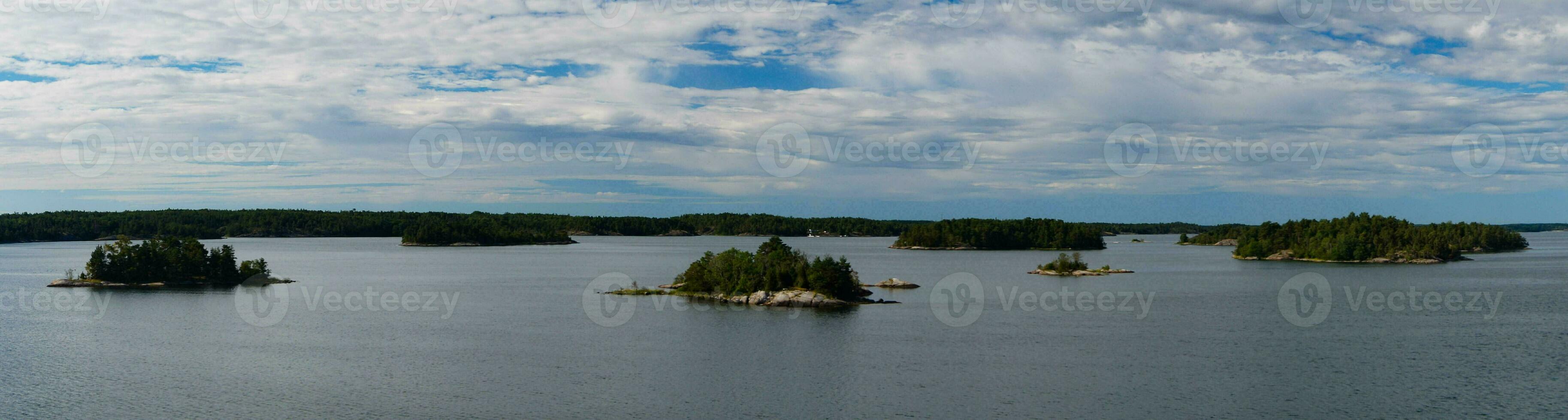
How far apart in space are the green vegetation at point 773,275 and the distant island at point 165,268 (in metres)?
42.5

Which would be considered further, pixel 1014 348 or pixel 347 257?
pixel 347 257

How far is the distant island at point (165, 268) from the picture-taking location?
86312 millimetres

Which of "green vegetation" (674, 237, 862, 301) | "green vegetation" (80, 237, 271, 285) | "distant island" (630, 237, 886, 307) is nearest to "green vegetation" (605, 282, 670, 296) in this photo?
"distant island" (630, 237, 886, 307)

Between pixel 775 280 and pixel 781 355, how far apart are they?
73.1ft

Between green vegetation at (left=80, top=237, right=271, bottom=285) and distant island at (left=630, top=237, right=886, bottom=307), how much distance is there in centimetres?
4408

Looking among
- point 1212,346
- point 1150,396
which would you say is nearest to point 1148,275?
point 1212,346

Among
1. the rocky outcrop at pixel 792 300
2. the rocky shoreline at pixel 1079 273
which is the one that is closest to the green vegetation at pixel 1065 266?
the rocky shoreline at pixel 1079 273

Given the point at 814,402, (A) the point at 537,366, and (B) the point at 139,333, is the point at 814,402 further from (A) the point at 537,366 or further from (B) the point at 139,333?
(B) the point at 139,333

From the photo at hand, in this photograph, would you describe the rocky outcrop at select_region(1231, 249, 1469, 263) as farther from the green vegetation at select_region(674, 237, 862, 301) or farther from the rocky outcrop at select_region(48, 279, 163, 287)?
the rocky outcrop at select_region(48, 279, 163, 287)

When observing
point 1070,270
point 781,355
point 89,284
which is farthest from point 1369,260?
point 89,284

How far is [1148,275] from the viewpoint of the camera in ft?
338

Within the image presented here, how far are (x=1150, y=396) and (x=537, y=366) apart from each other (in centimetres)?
2357

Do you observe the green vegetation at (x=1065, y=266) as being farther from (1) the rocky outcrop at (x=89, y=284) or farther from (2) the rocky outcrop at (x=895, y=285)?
(1) the rocky outcrop at (x=89, y=284)

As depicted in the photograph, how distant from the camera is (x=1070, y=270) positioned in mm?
104000
